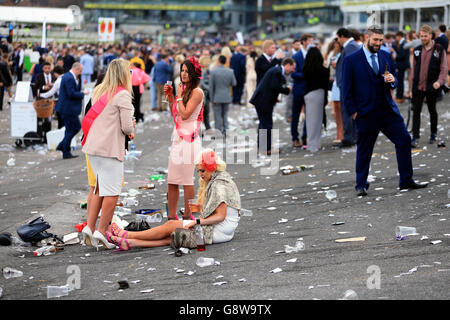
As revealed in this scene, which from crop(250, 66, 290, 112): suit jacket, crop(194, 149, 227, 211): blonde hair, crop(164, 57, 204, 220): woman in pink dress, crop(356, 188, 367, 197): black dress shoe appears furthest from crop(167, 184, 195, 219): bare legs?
crop(250, 66, 290, 112): suit jacket

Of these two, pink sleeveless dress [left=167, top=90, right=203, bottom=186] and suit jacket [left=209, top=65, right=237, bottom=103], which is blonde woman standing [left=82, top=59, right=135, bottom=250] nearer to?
pink sleeveless dress [left=167, top=90, right=203, bottom=186]

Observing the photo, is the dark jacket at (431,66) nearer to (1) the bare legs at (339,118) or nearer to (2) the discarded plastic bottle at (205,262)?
(1) the bare legs at (339,118)

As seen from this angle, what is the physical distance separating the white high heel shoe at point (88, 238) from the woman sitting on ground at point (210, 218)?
0.15 metres

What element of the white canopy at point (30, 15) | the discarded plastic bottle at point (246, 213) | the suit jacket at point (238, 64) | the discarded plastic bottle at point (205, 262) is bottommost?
the discarded plastic bottle at point (205, 262)

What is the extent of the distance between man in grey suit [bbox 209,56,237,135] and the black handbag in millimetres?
9668

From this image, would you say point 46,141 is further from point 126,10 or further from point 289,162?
point 126,10

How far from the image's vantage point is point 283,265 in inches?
248

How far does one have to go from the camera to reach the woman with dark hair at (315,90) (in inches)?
507

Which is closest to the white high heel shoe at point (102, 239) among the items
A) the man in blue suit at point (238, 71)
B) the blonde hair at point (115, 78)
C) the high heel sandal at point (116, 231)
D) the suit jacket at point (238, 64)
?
the high heel sandal at point (116, 231)

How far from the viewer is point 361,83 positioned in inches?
343

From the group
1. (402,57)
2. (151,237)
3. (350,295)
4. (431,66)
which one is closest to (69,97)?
(431,66)

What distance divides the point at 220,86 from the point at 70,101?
447 centimetres
